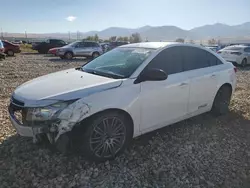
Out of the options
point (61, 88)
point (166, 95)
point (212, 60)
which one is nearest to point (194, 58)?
point (212, 60)

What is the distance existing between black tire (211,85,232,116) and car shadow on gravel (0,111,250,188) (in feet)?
2.59

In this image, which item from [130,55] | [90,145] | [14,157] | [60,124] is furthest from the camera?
[130,55]

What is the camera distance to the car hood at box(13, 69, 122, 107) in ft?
10.2

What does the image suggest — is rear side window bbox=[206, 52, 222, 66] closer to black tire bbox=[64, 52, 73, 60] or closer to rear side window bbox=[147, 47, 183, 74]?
rear side window bbox=[147, 47, 183, 74]

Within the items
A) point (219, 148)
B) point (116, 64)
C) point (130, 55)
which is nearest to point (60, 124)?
point (116, 64)

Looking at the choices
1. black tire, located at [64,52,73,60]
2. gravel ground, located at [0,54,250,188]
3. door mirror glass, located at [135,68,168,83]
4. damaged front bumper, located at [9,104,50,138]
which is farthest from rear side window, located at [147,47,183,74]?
black tire, located at [64,52,73,60]

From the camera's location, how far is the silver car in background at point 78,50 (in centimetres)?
1958

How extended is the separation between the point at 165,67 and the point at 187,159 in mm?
1457

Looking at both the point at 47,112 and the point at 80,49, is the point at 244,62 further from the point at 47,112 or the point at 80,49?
the point at 47,112

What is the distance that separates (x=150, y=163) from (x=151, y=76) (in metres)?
1.21

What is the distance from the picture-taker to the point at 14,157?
352 centimetres

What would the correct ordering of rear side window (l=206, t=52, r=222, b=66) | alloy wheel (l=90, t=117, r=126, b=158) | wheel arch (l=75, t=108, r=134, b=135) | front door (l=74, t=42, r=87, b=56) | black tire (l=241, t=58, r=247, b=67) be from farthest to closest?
front door (l=74, t=42, r=87, b=56) < black tire (l=241, t=58, r=247, b=67) < rear side window (l=206, t=52, r=222, b=66) < alloy wheel (l=90, t=117, r=126, b=158) < wheel arch (l=75, t=108, r=134, b=135)

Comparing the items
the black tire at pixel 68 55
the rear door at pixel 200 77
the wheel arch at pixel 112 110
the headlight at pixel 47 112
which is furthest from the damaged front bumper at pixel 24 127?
the black tire at pixel 68 55

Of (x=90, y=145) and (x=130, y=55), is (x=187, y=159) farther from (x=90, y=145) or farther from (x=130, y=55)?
(x=130, y=55)
